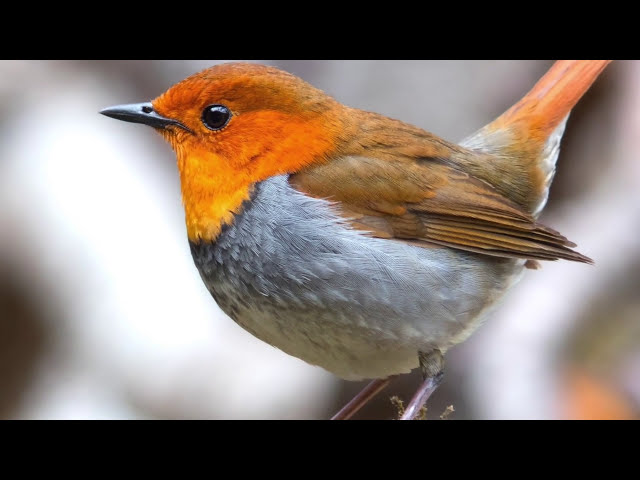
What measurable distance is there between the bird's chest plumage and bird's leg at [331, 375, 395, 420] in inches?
19.5

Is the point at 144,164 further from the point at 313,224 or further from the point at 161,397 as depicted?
the point at 313,224

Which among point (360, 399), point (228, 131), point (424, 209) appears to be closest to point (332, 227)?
point (424, 209)

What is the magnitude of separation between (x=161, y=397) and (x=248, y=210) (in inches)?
88.8

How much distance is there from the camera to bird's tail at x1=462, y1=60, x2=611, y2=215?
4.46 m

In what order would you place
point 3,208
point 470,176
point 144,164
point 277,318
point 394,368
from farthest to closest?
1. point 144,164
2. point 3,208
3. point 470,176
4. point 394,368
5. point 277,318

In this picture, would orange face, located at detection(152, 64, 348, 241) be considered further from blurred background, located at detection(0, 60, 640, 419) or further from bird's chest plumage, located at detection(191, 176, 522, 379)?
blurred background, located at detection(0, 60, 640, 419)

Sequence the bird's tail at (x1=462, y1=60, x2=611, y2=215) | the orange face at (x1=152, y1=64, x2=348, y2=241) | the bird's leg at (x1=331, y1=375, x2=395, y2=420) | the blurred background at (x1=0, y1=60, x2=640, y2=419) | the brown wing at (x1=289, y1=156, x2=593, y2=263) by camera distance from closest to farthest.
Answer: the orange face at (x1=152, y1=64, x2=348, y2=241) < the brown wing at (x1=289, y1=156, x2=593, y2=263) < the bird's leg at (x1=331, y1=375, x2=395, y2=420) < the bird's tail at (x1=462, y1=60, x2=611, y2=215) < the blurred background at (x1=0, y1=60, x2=640, y2=419)

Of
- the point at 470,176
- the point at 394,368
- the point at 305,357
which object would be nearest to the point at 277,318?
the point at 305,357

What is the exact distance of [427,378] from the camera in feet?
13.2

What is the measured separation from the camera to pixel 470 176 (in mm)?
4207

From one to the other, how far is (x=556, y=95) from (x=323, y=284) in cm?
168

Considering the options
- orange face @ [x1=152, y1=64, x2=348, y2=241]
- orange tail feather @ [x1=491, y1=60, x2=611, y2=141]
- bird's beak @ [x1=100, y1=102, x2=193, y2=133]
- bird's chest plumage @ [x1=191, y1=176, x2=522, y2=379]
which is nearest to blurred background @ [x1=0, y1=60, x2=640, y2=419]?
orange tail feather @ [x1=491, y1=60, x2=611, y2=141]

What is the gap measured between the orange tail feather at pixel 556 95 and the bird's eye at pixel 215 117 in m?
1.52
